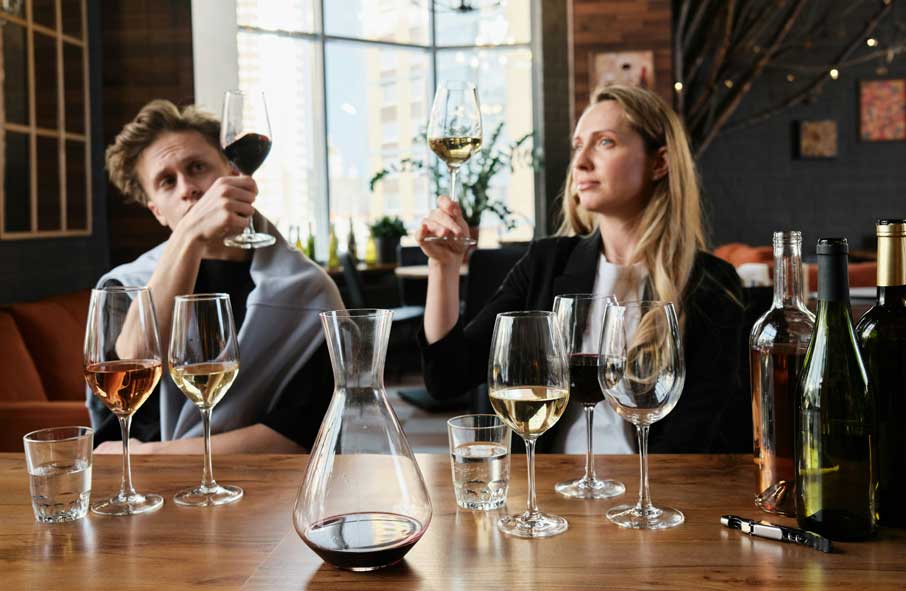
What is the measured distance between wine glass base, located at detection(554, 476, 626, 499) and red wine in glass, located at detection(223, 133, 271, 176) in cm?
96

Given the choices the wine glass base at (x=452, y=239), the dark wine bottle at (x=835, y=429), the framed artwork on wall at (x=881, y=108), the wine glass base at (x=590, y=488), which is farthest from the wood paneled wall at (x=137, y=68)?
the framed artwork on wall at (x=881, y=108)

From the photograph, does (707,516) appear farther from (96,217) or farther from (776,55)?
(776,55)

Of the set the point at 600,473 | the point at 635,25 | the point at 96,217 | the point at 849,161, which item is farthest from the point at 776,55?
the point at 600,473

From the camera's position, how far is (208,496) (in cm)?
99

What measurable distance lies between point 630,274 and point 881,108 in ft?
27.2

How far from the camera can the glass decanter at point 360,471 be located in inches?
28.9

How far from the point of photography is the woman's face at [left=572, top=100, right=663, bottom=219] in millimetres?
1962

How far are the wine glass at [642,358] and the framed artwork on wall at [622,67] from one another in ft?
→ 18.9

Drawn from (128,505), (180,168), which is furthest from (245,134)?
(128,505)

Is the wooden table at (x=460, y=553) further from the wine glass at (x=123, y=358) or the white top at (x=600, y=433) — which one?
the white top at (x=600, y=433)

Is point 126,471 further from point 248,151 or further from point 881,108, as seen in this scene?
point 881,108

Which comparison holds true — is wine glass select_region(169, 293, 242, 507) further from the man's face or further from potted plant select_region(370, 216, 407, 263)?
potted plant select_region(370, 216, 407, 263)

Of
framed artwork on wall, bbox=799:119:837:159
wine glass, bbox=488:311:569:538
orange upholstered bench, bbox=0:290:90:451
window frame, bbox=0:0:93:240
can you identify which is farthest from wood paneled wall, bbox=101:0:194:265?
framed artwork on wall, bbox=799:119:837:159

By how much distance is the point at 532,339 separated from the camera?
809 millimetres
